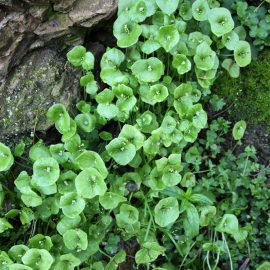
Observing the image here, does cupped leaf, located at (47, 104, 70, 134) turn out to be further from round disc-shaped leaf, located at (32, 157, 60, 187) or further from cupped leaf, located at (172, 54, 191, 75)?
cupped leaf, located at (172, 54, 191, 75)

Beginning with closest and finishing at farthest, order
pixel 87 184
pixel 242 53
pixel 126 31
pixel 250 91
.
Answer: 1. pixel 87 184
2. pixel 126 31
3. pixel 242 53
4. pixel 250 91

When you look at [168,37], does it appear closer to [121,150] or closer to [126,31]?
[126,31]

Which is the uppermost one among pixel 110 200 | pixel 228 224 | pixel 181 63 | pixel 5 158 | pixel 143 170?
pixel 5 158

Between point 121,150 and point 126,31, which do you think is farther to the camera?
point 126,31

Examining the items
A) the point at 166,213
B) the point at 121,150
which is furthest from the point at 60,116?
the point at 166,213

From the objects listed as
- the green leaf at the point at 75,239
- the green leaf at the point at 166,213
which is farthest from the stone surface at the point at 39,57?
the green leaf at the point at 166,213

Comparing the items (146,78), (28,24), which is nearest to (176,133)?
(146,78)

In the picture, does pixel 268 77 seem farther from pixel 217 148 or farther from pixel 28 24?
pixel 28 24

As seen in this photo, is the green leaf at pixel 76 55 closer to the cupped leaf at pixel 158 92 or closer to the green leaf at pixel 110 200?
the cupped leaf at pixel 158 92
